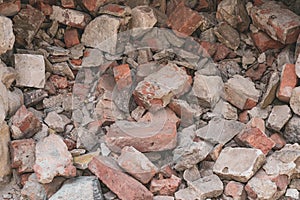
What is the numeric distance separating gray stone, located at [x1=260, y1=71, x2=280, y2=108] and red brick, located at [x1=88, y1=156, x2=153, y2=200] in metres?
0.78

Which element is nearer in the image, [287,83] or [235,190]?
[235,190]

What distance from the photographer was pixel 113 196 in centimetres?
185

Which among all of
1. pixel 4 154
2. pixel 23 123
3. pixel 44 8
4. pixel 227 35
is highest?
pixel 44 8

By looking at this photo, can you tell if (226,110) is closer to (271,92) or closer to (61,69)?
(271,92)

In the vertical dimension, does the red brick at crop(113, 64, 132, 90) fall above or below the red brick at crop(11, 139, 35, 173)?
above

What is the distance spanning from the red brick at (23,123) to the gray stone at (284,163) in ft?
3.63

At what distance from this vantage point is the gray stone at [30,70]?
6.91ft

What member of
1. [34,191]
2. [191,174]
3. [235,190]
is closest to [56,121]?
[34,191]

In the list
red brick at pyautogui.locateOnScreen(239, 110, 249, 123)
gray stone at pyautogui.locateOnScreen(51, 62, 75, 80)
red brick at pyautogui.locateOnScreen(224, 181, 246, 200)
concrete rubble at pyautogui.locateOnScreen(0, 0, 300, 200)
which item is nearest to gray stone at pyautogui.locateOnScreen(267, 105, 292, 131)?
concrete rubble at pyautogui.locateOnScreen(0, 0, 300, 200)

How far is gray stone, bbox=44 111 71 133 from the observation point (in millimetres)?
2085

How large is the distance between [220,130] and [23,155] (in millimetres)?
962

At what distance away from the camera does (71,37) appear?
7.71ft

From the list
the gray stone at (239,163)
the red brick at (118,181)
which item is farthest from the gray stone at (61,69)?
the gray stone at (239,163)

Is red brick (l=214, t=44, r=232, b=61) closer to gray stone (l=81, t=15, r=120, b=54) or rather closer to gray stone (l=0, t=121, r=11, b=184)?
gray stone (l=81, t=15, r=120, b=54)
